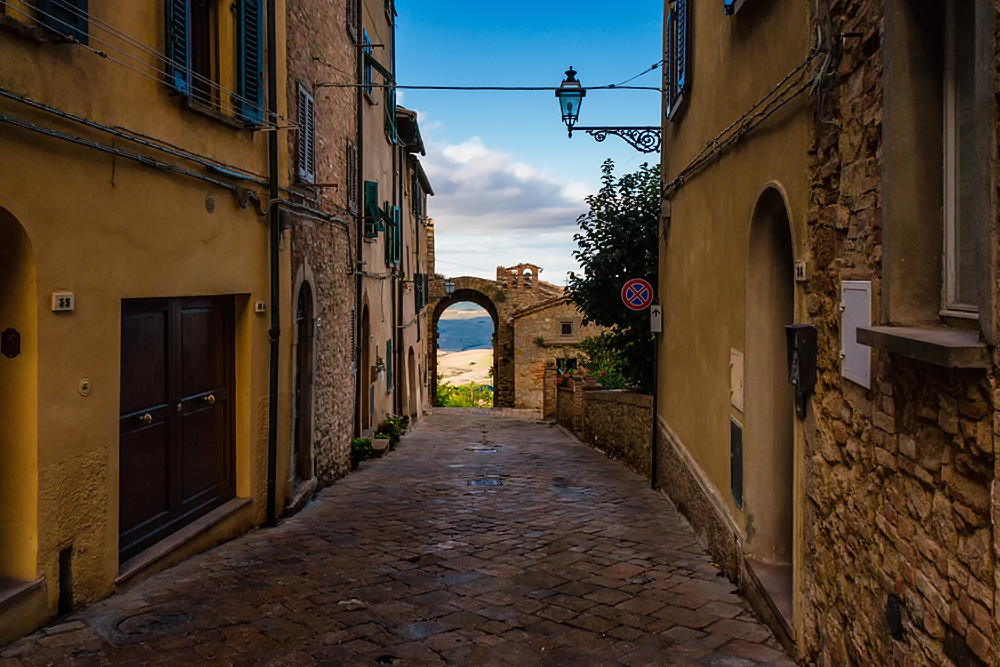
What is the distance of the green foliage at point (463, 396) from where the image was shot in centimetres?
3809

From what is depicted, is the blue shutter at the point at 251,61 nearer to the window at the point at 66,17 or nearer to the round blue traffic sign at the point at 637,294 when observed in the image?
the window at the point at 66,17

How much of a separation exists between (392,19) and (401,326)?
682cm

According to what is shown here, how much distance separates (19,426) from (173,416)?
182cm

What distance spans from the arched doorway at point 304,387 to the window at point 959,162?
7045 mm

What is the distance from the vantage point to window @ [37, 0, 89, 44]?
436cm

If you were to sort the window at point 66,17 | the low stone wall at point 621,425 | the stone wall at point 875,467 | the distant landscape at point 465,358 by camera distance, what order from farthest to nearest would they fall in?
1. the distant landscape at point 465,358
2. the low stone wall at point 621,425
3. the window at point 66,17
4. the stone wall at point 875,467

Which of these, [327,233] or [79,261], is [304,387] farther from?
[79,261]

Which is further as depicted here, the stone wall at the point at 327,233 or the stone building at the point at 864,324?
the stone wall at the point at 327,233

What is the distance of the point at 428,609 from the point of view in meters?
5.15

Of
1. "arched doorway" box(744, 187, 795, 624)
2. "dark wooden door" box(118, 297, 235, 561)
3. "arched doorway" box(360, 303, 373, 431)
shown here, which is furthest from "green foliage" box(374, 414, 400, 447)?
"arched doorway" box(744, 187, 795, 624)

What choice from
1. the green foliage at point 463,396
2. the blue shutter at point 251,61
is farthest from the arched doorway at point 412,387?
the blue shutter at point 251,61

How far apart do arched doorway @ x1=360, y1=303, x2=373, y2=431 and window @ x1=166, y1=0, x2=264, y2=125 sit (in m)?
6.56

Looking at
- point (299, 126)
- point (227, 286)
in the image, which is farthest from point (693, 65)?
point (227, 286)

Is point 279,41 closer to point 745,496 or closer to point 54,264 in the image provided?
point 54,264
